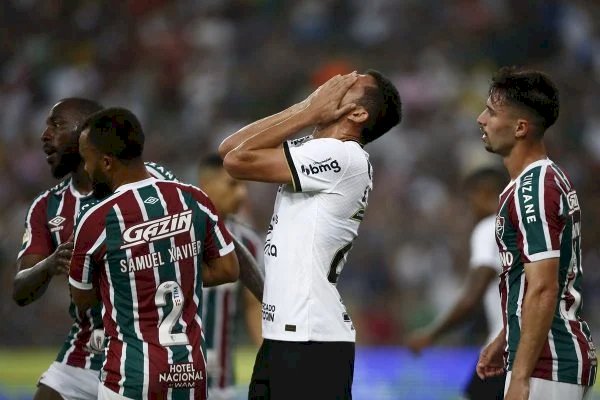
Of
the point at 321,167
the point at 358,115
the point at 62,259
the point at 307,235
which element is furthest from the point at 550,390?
the point at 62,259

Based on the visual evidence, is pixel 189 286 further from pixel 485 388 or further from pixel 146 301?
pixel 485 388

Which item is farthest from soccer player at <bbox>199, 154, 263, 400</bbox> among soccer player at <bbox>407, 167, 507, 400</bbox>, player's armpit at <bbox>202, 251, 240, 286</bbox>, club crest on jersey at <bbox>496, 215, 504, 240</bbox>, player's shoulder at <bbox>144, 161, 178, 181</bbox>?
club crest on jersey at <bbox>496, 215, 504, 240</bbox>

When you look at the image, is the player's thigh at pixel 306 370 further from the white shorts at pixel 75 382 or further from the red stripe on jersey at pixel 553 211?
the white shorts at pixel 75 382

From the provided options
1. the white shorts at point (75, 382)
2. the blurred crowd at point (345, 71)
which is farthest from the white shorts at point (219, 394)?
the blurred crowd at point (345, 71)

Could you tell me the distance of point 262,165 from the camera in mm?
4938

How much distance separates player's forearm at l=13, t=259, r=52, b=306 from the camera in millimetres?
5395

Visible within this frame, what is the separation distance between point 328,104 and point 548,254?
120 cm

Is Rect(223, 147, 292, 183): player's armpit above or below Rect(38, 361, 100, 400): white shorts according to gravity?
above

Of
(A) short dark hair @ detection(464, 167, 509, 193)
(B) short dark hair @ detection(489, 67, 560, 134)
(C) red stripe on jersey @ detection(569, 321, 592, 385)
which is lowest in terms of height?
(C) red stripe on jersey @ detection(569, 321, 592, 385)

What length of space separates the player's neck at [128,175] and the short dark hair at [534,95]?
1.63 m

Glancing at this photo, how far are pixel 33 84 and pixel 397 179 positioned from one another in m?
5.73

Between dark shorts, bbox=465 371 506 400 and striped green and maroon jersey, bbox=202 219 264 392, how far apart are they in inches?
64.7

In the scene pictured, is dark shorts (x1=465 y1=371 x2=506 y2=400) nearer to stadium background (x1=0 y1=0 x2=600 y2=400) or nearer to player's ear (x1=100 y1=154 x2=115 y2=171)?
player's ear (x1=100 y1=154 x2=115 y2=171)

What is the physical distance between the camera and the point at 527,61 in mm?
14672
